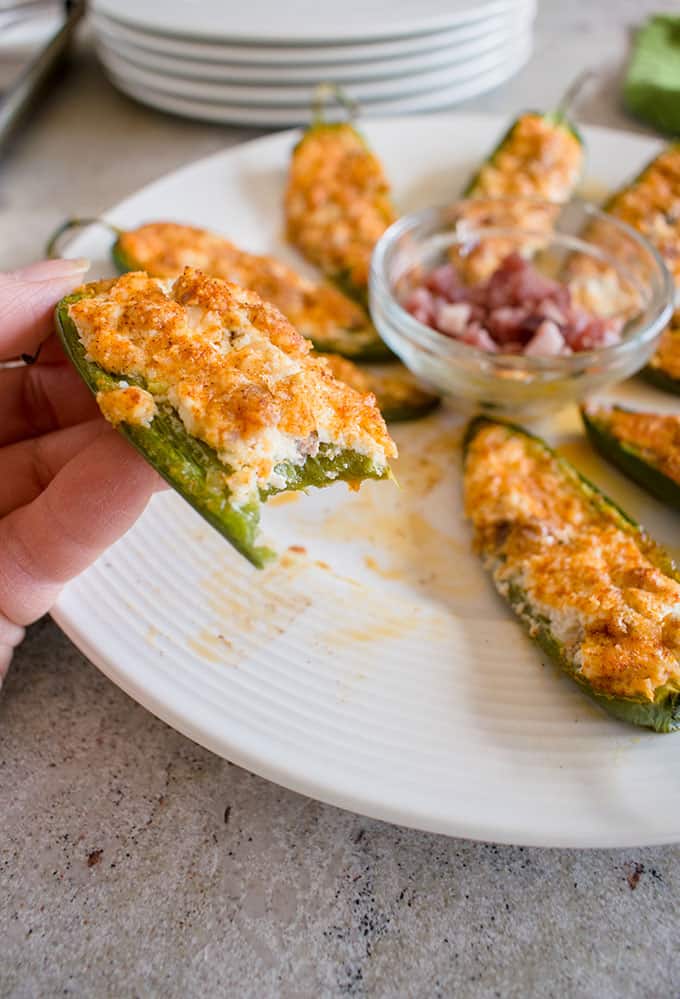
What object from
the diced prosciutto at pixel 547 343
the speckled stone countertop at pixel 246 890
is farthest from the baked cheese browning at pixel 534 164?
the speckled stone countertop at pixel 246 890

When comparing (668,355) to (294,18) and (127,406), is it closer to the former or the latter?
(127,406)

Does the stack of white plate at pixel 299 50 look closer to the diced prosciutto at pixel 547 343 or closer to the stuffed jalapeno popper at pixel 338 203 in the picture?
the stuffed jalapeno popper at pixel 338 203

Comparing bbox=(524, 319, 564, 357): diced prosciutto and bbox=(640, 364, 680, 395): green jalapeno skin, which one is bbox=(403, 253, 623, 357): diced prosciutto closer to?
bbox=(524, 319, 564, 357): diced prosciutto

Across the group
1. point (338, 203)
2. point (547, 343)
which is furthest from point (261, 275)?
point (547, 343)

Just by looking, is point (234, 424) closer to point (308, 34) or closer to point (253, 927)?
point (253, 927)

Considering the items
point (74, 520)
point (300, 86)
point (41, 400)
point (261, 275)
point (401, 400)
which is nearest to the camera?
point (74, 520)

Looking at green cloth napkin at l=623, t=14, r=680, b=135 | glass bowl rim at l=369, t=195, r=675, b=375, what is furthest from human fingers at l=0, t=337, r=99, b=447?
green cloth napkin at l=623, t=14, r=680, b=135

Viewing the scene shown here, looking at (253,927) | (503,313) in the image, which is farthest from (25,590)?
(503,313)
